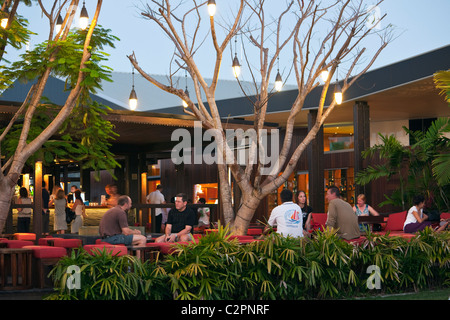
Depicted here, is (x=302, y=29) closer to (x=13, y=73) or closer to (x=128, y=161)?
(x=13, y=73)

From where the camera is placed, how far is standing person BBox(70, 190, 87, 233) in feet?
56.4

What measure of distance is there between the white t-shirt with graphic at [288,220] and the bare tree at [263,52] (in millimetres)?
3274

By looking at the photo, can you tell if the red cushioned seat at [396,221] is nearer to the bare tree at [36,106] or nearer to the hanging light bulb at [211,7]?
the hanging light bulb at [211,7]

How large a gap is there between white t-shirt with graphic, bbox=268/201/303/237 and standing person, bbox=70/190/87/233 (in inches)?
382

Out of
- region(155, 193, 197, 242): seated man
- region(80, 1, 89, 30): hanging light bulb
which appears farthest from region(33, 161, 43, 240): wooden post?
region(155, 193, 197, 242): seated man

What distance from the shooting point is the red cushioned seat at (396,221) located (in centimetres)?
1374

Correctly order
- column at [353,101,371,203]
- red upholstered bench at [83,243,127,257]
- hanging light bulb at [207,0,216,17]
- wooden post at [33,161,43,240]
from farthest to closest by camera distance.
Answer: column at [353,101,371,203] → wooden post at [33,161,43,240] → hanging light bulb at [207,0,216,17] → red upholstered bench at [83,243,127,257]

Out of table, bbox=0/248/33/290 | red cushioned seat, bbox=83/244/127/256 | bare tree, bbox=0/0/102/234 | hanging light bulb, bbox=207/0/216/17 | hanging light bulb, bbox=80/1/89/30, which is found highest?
hanging light bulb, bbox=207/0/216/17

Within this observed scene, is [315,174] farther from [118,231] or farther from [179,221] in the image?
[118,231]

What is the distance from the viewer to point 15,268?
864 centimetres

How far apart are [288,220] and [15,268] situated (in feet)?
11.7

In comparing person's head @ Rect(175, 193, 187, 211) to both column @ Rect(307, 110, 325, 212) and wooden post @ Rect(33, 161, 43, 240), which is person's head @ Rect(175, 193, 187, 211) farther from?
column @ Rect(307, 110, 325, 212)

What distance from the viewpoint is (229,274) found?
730 centimetres

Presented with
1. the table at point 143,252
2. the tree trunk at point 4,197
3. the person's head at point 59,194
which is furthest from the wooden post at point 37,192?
the table at point 143,252
